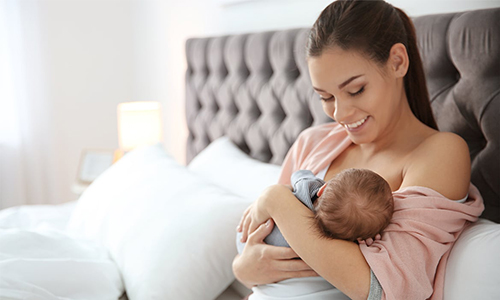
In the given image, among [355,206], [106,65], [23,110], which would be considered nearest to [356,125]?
[355,206]

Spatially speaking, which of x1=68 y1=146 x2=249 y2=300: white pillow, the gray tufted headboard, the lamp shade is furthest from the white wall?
x1=68 y1=146 x2=249 y2=300: white pillow

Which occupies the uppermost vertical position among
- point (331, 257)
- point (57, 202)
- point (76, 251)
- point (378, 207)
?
point (378, 207)

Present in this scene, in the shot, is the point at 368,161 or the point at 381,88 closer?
the point at 381,88

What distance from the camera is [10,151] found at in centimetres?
326

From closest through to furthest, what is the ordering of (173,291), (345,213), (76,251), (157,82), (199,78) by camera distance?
(345,213) → (173,291) → (76,251) → (199,78) → (157,82)

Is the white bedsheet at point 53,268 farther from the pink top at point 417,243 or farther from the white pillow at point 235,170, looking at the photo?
the pink top at point 417,243

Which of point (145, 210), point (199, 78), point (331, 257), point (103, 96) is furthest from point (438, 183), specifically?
point (103, 96)

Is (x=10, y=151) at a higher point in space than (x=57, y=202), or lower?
higher

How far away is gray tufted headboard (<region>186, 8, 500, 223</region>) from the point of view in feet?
4.07

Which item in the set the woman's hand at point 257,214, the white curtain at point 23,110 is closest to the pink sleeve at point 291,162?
the woman's hand at point 257,214

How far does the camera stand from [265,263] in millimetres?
1136

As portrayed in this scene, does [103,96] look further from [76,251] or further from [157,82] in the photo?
[76,251]

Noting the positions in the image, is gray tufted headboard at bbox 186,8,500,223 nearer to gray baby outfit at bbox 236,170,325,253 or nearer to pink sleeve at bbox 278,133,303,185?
pink sleeve at bbox 278,133,303,185

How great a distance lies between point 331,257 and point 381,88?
43 centimetres
